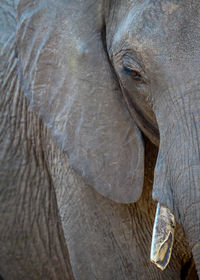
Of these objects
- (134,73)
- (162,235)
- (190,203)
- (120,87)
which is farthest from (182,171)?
(120,87)

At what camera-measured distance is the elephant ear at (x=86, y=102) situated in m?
2.54

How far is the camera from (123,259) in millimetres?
2727

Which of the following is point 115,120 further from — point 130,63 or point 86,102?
point 130,63

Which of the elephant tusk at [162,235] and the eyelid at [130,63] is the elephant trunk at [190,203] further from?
the eyelid at [130,63]

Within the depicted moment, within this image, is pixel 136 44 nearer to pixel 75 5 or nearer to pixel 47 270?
pixel 75 5

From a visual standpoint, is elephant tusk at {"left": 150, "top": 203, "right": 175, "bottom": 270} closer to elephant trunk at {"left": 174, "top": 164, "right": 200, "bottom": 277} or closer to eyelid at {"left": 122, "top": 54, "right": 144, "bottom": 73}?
elephant trunk at {"left": 174, "top": 164, "right": 200, "bottom": 277}

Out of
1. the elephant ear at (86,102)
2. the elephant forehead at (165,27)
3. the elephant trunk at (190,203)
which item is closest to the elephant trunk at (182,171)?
the elephant trunk at (190,203)

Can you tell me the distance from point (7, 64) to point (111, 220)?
1086 mm

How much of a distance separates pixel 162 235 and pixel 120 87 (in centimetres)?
70

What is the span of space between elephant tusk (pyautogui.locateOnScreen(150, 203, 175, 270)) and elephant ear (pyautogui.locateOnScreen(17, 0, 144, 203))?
357 millimetres

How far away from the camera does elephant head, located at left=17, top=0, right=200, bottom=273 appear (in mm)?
2105

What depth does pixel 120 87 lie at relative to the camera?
2.54 meters

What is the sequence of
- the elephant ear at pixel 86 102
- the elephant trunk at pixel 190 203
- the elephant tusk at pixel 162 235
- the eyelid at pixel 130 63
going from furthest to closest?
the elephant ear at pixel 86 102 → the eyelid at pixel 130 63 → the elephant tusk at pixel 162 235 → the elephant trunk at pixel 190 203

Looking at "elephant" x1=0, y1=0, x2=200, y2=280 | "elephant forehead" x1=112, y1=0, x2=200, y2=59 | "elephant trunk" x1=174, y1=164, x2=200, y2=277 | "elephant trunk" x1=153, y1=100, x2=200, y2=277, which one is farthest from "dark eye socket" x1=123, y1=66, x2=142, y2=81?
"elephant trunk" x1=174, y1=164, x2=200, y2=277
